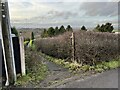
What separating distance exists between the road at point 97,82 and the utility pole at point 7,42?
1469mm

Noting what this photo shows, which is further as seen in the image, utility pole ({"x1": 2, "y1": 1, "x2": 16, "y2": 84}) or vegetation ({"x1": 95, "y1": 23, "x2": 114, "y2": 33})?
vegetation ({"x1": 95, "y1": 23, "x2": 114, "y2": 33})

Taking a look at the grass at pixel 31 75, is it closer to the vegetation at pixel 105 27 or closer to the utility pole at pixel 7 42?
the utility pole at pixel 7 42

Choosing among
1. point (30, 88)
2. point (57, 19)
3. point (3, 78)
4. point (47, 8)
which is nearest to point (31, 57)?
point (3, 78)

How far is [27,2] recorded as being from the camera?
33.1 ft

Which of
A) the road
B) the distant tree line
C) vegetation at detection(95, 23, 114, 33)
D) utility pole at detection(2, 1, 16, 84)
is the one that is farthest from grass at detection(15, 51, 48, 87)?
the distant tree line

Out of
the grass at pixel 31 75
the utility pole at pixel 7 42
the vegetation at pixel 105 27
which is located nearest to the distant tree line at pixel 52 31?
the vegetation at pixel 105 27

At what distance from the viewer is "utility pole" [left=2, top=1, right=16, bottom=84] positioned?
6105 mm

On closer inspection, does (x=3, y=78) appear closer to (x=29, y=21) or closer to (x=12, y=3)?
(x=12, y=3)

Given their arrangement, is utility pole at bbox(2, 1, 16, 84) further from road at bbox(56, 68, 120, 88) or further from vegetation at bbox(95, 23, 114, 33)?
vegetation at bbox(95, 23, 114, 33)

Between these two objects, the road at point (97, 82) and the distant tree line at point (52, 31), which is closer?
the road at point (97, 82)

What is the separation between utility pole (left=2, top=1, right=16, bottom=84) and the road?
147cm

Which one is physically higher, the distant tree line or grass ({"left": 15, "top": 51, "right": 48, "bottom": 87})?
the distant tree line

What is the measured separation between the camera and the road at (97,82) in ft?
20.7

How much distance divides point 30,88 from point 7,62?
1086mm
